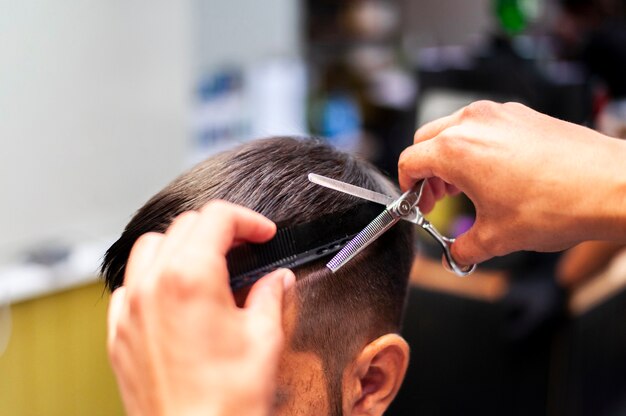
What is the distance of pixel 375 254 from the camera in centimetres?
105

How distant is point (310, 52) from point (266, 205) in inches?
129

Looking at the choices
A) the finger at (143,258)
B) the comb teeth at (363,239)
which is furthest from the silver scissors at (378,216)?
the finger at (143,258)

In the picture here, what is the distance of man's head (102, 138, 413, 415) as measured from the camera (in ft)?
3.17

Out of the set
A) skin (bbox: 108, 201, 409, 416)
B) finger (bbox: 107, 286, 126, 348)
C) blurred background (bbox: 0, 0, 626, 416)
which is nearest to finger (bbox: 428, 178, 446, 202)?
skin (bbox: 108, 201, 409, 416)

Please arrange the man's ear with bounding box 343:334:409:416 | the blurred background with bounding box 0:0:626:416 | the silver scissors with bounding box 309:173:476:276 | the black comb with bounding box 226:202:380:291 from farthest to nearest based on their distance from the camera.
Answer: the blurred background with bounding box 0:0:626:416 < the man's ear with bounding box 343:334:409:416 < the silver scissors with bounding box 309:173:476:276 < the black comb with bounding box 226:202:380:291

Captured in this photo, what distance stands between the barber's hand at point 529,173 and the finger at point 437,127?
11 mm

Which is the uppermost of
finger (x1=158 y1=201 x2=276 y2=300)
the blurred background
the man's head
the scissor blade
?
finger (x1=158 y1=201 x2=276 y2=300)

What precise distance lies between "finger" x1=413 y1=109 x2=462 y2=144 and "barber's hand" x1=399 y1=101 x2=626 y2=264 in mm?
11

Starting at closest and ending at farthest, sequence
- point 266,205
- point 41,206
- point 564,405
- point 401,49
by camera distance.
Result: point 266,205 < point 41,206 < point 564,405 < point 401,49

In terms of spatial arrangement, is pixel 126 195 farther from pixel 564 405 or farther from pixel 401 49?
pixel 401 49

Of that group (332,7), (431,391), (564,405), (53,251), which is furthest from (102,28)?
(332,7)

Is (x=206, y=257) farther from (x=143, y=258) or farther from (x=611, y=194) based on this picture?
(x=611, y=194)

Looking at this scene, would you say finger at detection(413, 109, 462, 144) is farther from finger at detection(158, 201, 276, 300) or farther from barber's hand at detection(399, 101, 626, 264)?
finger at detection(158, 201, 276, 300)

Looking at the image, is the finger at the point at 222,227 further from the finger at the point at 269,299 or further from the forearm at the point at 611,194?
the forearm at the point at 611,194
